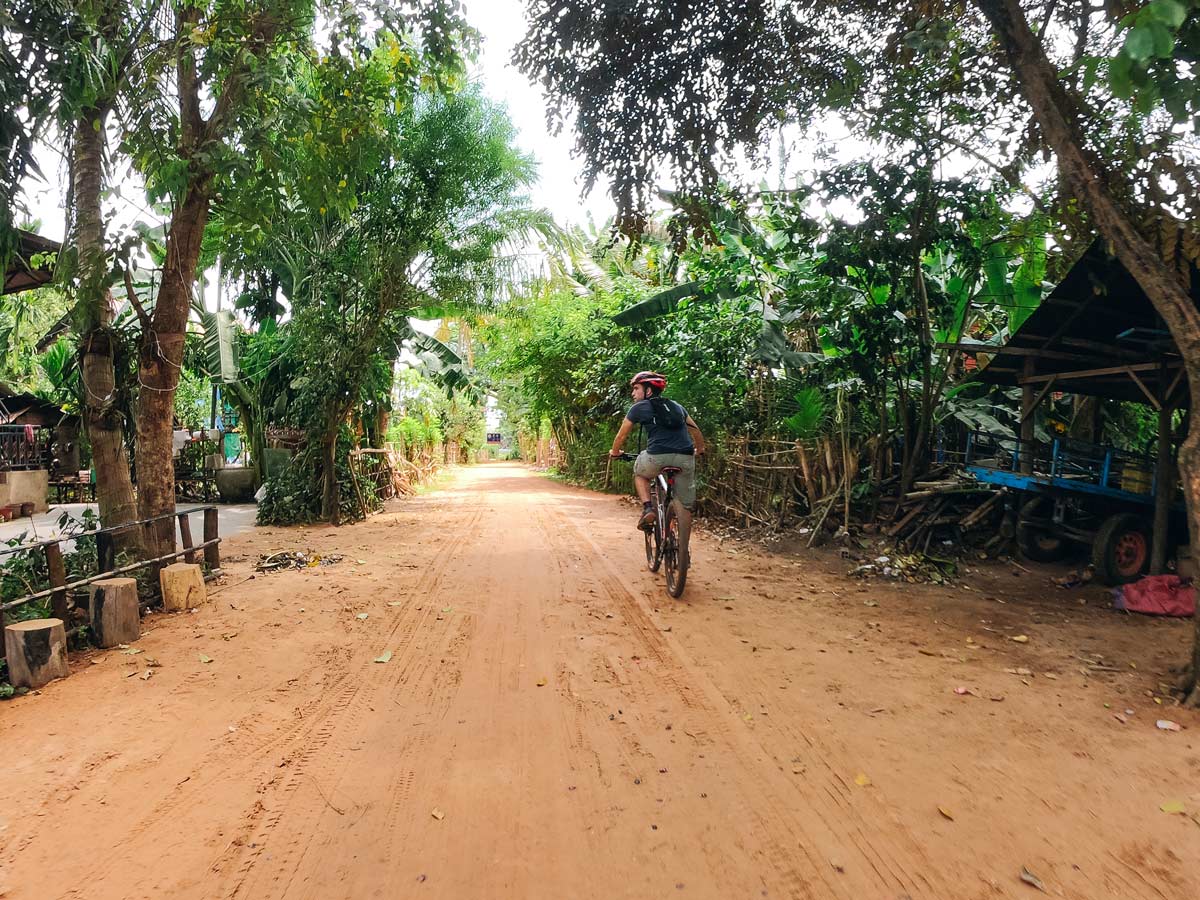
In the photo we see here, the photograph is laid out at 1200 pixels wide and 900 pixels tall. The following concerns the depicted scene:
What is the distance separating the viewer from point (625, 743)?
3.28m

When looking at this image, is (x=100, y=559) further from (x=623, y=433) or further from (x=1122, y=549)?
(x=1122, y=549)

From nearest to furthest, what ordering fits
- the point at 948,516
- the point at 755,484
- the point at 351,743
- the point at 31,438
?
the point at 351,743, the point at 948,516, the point at 755,484, the point at 31,438

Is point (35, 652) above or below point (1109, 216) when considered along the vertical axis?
below

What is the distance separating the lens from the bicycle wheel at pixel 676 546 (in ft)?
19.7

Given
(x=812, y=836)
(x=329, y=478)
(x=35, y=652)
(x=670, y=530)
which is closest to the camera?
(x=812, y=836)

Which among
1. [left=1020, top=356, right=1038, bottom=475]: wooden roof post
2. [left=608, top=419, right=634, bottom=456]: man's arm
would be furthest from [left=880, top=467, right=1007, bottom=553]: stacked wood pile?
[left=608, top=419, right=634, bottom=456]: man's arm

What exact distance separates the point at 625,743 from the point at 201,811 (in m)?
1.77

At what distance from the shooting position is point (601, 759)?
312 centimetres

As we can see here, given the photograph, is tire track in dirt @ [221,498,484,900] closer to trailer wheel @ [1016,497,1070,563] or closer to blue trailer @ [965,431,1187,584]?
blue trailer @ [965,431,1187,584]

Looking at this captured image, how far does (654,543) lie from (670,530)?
1.03 m

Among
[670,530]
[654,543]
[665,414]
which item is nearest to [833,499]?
[654,543]

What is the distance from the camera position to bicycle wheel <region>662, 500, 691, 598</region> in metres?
6.00

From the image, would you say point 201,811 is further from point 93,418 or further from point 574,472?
point 574,472

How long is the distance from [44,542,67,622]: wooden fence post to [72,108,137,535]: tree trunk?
145cm
